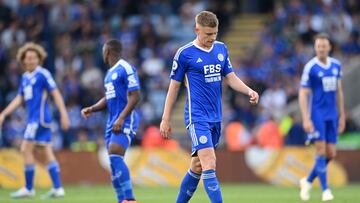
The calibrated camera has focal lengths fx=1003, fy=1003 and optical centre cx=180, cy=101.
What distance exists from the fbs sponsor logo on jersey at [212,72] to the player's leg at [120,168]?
2104 millimetres

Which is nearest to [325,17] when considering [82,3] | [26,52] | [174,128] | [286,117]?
[286,117]

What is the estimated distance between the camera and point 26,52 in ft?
59.2

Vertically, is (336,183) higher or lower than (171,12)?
lower

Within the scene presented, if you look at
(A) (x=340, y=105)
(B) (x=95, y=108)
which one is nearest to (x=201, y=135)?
(B) (x=95, y=108)

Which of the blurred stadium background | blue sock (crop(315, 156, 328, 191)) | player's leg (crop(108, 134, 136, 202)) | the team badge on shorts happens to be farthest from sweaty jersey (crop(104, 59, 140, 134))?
the blurred stadium background

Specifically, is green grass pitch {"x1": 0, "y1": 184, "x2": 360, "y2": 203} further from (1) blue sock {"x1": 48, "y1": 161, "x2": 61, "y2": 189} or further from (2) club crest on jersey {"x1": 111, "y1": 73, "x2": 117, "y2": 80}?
(2) club crest on jersey {"x1": 111, "y1": 73, "x2": 117, "y2": 80}

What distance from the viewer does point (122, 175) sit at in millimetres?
14180

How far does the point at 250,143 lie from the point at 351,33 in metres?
4.45

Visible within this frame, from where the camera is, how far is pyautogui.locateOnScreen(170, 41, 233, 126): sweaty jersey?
41.8 ft

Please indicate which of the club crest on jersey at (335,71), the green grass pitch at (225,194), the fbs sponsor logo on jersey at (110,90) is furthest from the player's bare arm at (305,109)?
the fbs sponsor logo on jersey at (110,90)

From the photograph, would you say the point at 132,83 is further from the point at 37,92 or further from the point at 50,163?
the point at 50,163

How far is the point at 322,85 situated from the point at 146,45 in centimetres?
1265

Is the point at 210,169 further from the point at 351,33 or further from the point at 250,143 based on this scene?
the point at 351,33

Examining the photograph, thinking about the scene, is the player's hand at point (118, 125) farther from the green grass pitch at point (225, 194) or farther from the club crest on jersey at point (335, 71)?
the club crest on jersey at point (335, 71)
